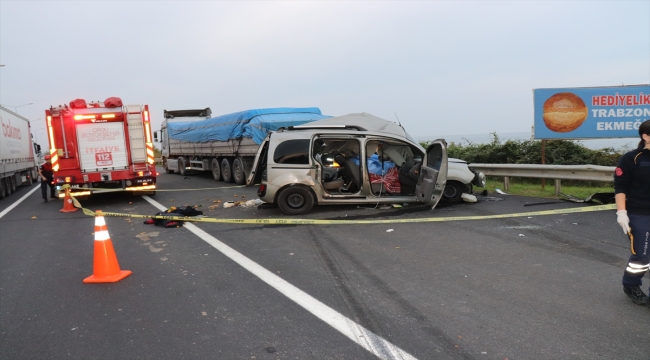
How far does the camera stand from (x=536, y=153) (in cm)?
1559

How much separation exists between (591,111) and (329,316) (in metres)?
→ 11.5

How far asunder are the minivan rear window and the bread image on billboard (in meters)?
7.45

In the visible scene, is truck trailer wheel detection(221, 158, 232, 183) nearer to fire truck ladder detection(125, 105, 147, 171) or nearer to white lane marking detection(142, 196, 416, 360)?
fire truck ladder detection(125, 105, 147, 171)

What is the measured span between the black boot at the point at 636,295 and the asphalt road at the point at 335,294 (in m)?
0.09

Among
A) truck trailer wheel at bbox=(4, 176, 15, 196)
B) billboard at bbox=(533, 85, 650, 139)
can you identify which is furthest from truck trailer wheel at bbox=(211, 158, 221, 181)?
billboard at bbox=(533, 85, 650, 139)

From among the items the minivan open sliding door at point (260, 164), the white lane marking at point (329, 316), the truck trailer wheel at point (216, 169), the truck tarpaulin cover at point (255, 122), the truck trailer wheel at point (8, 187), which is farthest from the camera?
the truck trailer wheel at point (216, 169)

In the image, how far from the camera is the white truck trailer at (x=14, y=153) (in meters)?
17.0

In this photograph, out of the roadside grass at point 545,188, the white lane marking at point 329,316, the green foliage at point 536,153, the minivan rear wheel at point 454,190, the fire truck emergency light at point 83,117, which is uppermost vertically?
the fire truck emergency light at point 83,117

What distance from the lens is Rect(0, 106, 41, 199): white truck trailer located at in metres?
17.0

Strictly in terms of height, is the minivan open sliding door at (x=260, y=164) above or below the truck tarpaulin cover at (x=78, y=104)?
below

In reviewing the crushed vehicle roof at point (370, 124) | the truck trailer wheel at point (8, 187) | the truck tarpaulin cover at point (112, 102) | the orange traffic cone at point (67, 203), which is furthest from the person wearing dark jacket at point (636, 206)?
the truck trailer wheel at point (8, 187)

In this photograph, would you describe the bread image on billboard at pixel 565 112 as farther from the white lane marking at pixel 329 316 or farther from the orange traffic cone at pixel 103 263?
the orange traffic cone at pixel 103 263

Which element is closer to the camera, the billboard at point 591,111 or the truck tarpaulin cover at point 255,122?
the billboard at point 591,111

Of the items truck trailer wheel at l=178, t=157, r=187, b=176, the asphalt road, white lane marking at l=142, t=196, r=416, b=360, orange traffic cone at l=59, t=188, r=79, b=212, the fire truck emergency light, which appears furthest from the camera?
truck trailer wheel at l=178, t=157, r=187, b=176
